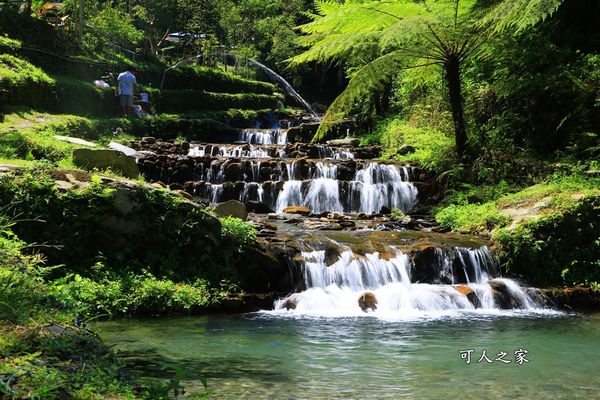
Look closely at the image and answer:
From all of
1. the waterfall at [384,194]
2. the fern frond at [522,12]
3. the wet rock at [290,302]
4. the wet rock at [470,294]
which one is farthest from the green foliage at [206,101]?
the wet rock at [470,294]

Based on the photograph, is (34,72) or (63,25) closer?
(34,72)

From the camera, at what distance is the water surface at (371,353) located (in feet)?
15.1

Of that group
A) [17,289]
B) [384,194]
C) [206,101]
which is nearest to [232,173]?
[384,194]

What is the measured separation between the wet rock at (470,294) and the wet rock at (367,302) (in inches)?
53.5

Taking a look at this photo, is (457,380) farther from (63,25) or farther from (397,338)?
(63,25)

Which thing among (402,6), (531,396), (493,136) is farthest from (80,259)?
(493,136)

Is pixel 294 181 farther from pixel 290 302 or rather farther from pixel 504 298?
pixel 504 298

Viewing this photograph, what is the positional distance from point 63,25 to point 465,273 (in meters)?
19.8

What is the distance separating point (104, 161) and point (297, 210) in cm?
483

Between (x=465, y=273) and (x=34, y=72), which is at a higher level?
(x=34, y=72)

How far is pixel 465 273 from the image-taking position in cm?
923

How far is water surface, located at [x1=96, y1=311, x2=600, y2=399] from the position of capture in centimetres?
460

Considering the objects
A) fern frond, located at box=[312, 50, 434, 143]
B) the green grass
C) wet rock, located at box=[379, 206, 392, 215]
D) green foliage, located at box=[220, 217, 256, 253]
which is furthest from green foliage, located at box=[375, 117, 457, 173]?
green foliage, located at box=[220, 217, 256, 253]

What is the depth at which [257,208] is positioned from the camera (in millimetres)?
13461
